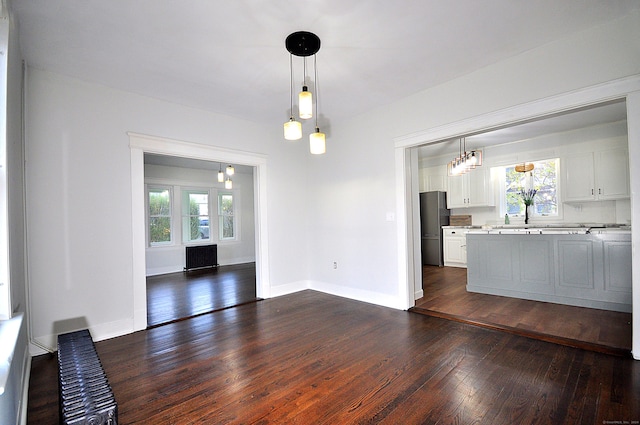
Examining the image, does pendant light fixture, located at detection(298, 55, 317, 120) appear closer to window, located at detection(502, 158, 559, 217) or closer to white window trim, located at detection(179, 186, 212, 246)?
window, located at detection(502, 158, 559, 217)

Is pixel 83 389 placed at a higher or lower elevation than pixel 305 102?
lower

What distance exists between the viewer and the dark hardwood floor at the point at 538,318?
277cm

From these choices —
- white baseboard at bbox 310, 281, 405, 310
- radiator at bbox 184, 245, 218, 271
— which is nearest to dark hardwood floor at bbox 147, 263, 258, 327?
radiator at bbox 184, 245, 218, 271

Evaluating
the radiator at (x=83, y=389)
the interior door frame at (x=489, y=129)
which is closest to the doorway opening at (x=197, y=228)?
the interior door frame at (x=489, y=129)

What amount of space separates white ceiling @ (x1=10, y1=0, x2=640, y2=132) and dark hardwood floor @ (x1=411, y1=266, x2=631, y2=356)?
2.67m

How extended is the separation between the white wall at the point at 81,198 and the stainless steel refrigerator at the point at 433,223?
5517mm

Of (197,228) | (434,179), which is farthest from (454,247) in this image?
(197,228)

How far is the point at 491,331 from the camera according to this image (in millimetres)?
3090

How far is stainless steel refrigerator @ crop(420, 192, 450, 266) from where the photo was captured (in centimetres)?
698

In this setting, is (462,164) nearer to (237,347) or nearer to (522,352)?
(522,352)

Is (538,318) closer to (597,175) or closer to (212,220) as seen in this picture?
(597,175)

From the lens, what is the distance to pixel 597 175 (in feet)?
16.9

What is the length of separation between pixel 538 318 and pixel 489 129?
2156mm

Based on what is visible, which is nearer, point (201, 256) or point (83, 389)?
point (83, 389)
